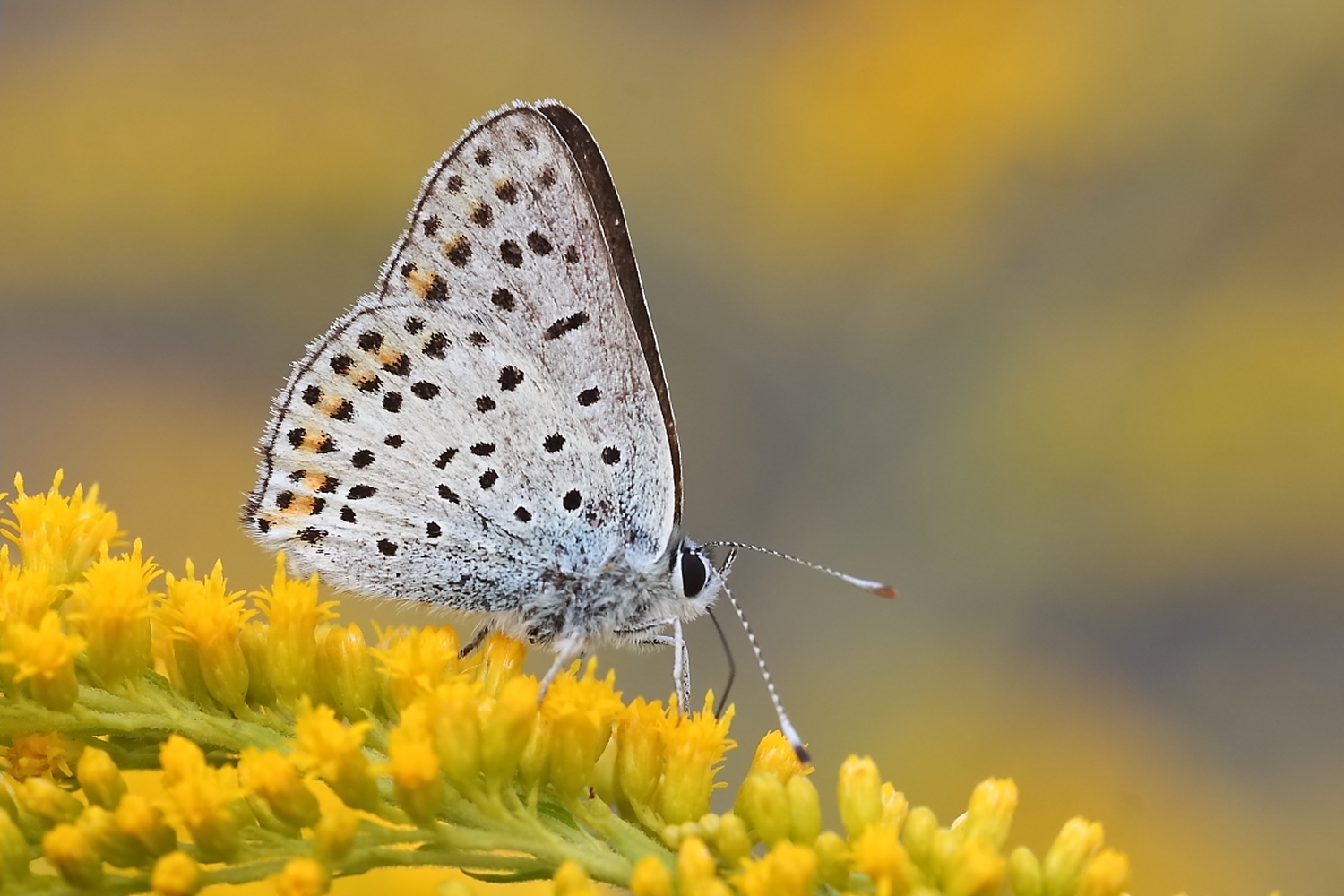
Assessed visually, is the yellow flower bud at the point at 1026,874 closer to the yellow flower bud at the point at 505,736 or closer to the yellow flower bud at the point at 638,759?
the yellow flower bud at the point at 638,759

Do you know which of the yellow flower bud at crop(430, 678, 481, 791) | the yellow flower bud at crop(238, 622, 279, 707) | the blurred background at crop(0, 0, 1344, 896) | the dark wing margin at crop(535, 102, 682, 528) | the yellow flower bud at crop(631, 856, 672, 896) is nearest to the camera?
the yellow flower bud at crop(631, 856, 672, 896)

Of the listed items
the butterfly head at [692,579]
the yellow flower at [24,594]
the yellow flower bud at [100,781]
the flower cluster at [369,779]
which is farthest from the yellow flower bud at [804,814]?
the yellow flower at [24,594]

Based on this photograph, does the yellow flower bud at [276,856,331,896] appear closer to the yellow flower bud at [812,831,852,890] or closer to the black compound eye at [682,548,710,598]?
the yellow flower bud at [812,831,852,890]

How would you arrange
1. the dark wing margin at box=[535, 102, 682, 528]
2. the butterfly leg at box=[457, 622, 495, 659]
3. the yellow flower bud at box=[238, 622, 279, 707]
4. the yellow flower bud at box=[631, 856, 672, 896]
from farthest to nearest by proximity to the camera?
the dark wing margin at box=[535, 102, 682, 528] → the butterfly leg at box=[457, 622, 495, 659] → the yellow flower bud at box=[238, 622, 279, 707] → the yellow flower bud at box=[631, 856, 672, 896]

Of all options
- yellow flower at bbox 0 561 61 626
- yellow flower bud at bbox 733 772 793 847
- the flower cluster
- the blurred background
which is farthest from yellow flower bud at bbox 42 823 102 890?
the blurred background

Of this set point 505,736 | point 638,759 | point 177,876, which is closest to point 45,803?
point 177,876

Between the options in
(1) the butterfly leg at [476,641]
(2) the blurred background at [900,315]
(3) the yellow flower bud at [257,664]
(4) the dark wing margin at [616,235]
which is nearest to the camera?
(3) the yellow flower bud at [257,664]
